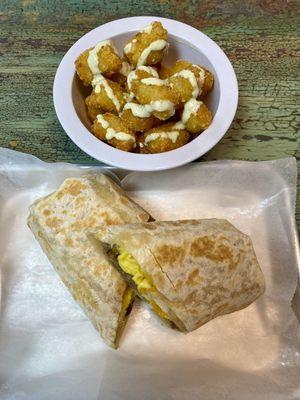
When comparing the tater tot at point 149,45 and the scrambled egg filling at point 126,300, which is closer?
the scrambled egg filling at point 126,300

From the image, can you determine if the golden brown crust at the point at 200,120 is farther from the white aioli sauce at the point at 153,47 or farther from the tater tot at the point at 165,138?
the white aioli sauce at the point at 153,47

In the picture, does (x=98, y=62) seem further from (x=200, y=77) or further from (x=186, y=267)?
(x=186, y=267)

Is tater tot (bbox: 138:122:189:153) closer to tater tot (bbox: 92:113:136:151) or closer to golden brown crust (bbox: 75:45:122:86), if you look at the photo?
tater tot (bbox: 92:113:136:151)

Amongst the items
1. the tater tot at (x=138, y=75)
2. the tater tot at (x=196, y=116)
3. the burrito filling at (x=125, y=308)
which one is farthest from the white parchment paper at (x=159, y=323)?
the tater tot at (x=138, y=75)

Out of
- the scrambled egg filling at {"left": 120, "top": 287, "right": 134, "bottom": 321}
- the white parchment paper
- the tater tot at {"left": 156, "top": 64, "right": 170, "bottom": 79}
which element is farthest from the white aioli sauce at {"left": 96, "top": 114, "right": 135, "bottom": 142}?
the scrambled egg filling at {"left": 120, "top": 287, "right": 134, "bottom": 321}

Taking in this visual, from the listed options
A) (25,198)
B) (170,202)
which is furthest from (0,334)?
(170,202)

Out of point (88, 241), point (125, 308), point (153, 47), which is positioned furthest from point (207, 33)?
point (125, 308)

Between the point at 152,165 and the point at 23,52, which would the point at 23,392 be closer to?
the point at 152,165
